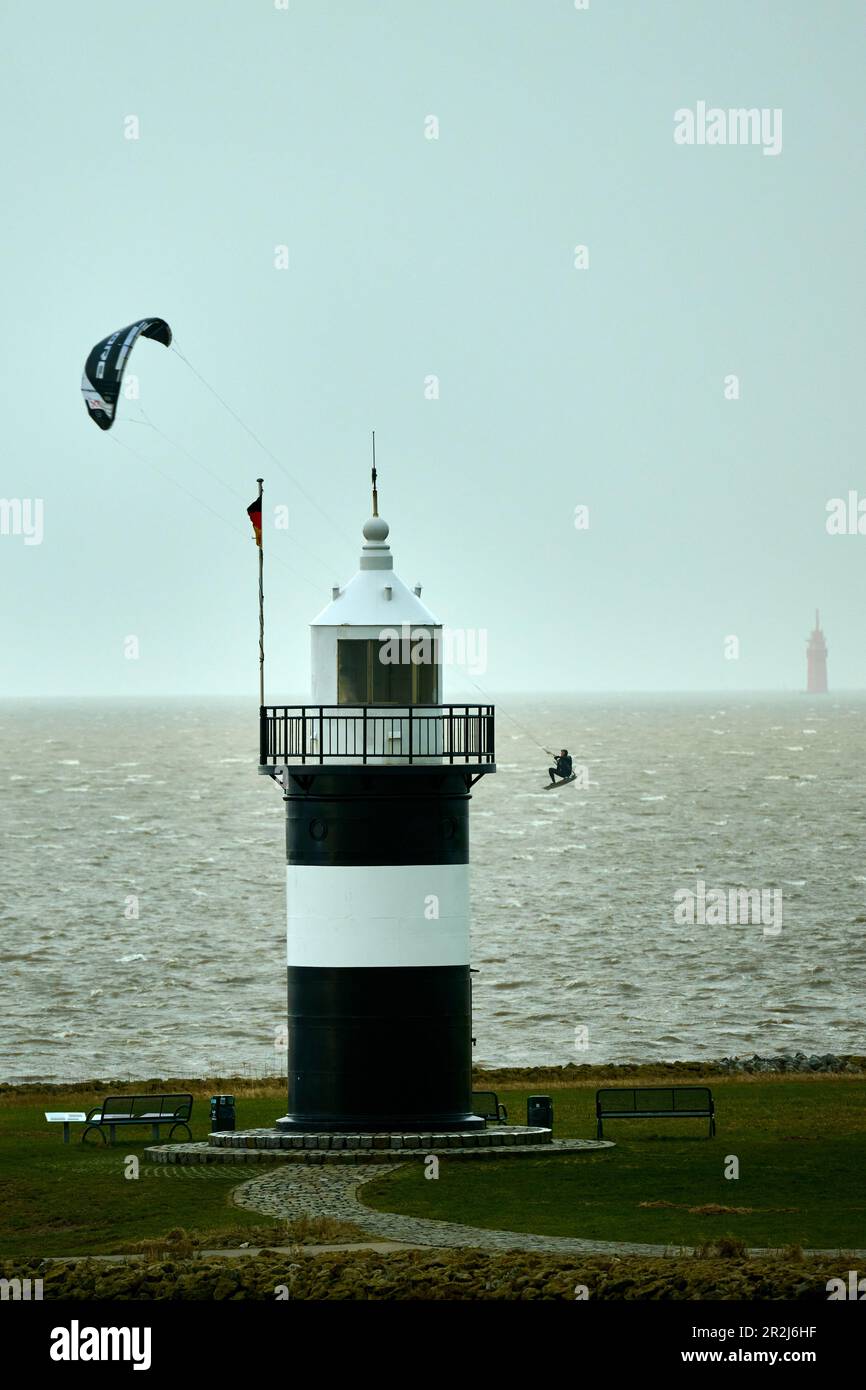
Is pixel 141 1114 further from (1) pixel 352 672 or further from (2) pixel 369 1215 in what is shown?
(2) pixel 369 1215

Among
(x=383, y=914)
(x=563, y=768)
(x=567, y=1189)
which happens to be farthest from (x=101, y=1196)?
(x=563, y=768)

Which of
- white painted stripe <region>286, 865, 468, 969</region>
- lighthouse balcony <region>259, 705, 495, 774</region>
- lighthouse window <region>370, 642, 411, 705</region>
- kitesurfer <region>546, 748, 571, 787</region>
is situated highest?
lighthouse window <region>370, 642, 411, 705</region>

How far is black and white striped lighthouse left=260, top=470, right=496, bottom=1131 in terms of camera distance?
31703mm

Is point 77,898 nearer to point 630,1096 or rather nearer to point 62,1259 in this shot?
point 630,1096

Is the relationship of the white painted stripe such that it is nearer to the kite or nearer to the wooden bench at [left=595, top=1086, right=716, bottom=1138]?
the wooden bench at [left=595, top=1086, right=716, bottom=1138]

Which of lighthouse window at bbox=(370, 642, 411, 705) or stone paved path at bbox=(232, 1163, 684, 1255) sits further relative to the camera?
lighthouse window at bbox=(370, 642, 411, 705)

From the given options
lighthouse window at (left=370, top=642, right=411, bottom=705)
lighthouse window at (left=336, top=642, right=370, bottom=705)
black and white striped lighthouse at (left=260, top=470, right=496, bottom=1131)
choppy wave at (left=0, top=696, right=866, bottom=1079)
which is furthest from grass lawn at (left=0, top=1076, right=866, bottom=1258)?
choppy wave at (left=0, top=696, right=866, bottom=1079)

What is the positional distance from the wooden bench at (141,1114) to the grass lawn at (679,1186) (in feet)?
17.4

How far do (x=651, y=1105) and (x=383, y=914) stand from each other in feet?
20.4

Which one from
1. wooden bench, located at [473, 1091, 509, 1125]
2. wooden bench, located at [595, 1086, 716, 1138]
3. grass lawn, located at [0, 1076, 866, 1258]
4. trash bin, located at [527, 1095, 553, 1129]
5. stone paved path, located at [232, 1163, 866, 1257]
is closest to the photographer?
stone paved path, located at [232, 1163, 866, 1257]

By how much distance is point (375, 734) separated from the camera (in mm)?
31953

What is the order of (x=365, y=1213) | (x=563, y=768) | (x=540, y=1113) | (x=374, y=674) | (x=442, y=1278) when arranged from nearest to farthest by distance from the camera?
(x=442, y=1278), (x=365, y=1213), (x=374, y=674), (x=563, y=768), (x=540, y=1113)

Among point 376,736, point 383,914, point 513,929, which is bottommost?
point 513,929
